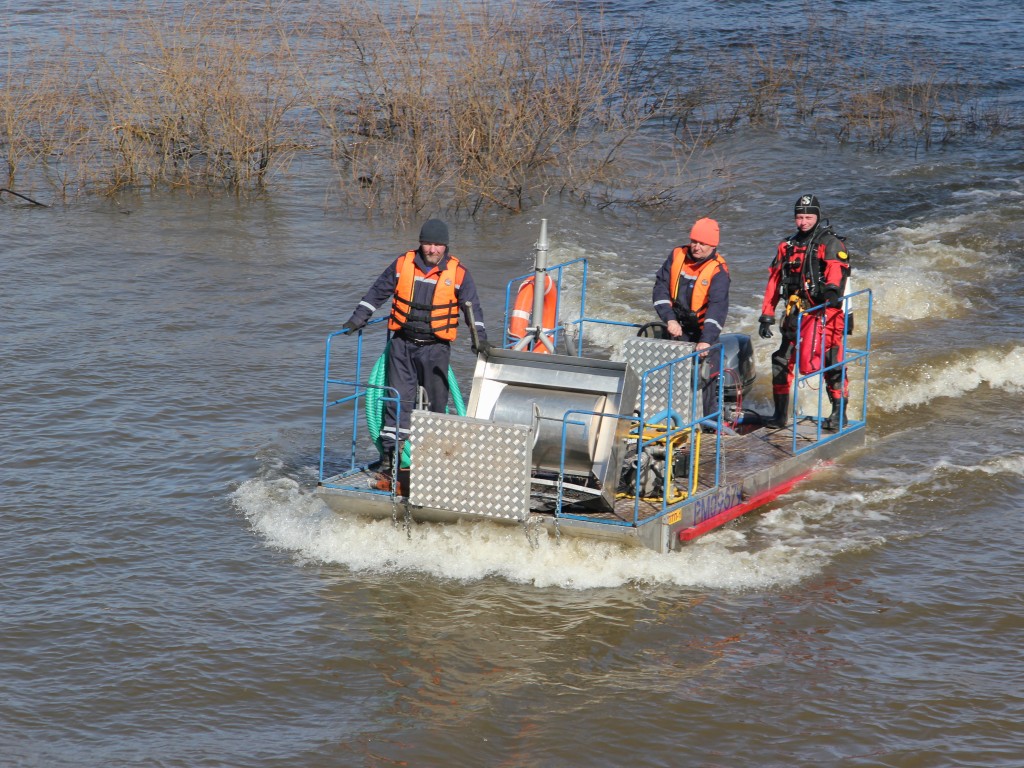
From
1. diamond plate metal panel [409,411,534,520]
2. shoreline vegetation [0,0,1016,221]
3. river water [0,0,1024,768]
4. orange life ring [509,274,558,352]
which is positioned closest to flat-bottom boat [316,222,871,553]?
diamond plate metal panel [409,411,534,520]

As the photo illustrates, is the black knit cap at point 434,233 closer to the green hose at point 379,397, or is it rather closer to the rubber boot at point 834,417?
the green hose at point 379,397

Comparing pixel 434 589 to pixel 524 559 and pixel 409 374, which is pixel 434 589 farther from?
pixel 409 374

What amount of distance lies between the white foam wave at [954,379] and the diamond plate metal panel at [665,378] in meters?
3.61

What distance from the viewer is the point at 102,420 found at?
11359 mm

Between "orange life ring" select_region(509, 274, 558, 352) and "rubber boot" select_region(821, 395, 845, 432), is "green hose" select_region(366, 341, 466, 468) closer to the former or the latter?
"orange life ring" select_region(509, 274, 558, 352)

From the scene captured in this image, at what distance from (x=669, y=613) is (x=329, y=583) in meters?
2.32

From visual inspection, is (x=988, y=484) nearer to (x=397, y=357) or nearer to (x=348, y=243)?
(x=397, y=357)

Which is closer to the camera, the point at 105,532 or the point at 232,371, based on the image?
the point at 105,532

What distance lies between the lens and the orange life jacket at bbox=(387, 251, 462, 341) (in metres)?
8.86

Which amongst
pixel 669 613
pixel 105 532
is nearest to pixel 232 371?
pixel 105 532

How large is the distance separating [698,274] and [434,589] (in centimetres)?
326

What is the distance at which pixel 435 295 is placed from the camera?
349 inches

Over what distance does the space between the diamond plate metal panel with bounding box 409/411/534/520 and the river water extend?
45 cm

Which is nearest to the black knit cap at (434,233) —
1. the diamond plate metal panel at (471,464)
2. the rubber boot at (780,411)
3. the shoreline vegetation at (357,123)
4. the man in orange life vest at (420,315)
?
the man in orange life vest at (420,315)
